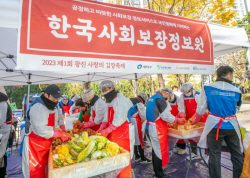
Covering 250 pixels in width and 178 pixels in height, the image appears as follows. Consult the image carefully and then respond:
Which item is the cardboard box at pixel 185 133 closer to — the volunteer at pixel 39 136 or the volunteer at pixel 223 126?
the volunteer at pixel 223 126

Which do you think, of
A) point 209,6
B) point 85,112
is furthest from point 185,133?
point 209,6

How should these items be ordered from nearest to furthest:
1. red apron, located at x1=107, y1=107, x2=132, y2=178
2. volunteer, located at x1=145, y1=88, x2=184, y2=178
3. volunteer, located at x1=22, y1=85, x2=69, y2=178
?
volunteer, located at x1=22, y1=85, x2=69, y2=178 < red apron, located at x1=107, y1=107, x2=132, y2=178 < volunteer, located at x1=145, y1=88, x2=184, y2=178

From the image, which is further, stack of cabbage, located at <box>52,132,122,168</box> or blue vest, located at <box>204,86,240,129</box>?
blue vest, located at <box>204,86,240,129</box>

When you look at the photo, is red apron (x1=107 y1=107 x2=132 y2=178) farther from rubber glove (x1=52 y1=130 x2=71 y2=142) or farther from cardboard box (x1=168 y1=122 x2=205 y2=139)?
cardboard box (x1=168 y1=122 x2=205 y2=139)

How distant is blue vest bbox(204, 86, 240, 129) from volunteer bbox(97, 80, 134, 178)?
138cm

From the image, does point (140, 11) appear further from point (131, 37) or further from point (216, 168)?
point (216, 168)

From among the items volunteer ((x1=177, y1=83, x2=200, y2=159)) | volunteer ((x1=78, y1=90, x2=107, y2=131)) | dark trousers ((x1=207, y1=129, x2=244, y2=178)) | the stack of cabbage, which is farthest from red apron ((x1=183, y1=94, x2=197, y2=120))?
the stack of cabbage

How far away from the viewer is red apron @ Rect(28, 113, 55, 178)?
7.25 feet

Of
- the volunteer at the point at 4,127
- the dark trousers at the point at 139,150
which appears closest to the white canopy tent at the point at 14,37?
the volunteer at the point at 4,127

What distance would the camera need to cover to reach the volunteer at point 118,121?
2629 millimetres

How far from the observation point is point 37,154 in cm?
225

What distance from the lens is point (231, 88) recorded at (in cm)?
257

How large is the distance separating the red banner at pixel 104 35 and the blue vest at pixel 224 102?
2.15ft

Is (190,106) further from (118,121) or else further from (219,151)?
(118,121)
